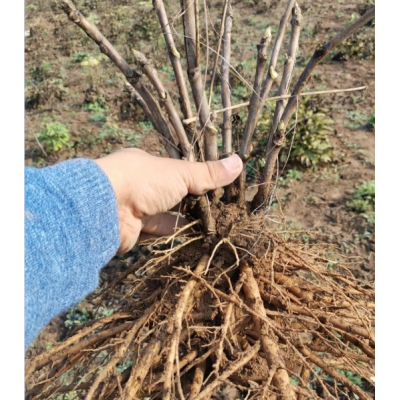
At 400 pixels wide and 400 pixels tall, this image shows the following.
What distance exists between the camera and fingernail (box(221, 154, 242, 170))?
4.40ft

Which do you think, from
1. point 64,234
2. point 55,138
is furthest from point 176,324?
point 55,138

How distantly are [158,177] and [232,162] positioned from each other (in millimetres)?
236

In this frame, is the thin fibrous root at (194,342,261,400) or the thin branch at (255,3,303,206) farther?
the thin branch at (255,3,303,206)

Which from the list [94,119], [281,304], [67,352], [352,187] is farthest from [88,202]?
[94,119]

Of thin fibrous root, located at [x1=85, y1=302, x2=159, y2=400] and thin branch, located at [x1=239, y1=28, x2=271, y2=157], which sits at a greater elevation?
thin branch, located at [x1=239, y1=28, x2=271, y2=157]

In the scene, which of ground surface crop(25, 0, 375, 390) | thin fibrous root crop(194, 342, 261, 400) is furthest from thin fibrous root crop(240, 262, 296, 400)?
ground surface crop(25, 0, 375, 390)

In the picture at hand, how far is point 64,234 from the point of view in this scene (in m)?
1.09

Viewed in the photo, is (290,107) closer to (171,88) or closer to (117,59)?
(117,59)

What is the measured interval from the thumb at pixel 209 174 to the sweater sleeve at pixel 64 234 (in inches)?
9.6

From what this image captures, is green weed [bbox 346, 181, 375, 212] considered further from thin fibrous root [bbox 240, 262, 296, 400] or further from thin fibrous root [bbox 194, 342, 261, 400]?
thin fibrous root [bbox 194, 342, 261, 400]

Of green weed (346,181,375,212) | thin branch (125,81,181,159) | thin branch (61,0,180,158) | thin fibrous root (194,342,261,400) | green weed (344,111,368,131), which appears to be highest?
thin branch (61,0,180,158)

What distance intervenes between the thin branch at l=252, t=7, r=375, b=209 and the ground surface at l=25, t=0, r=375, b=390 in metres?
0.54

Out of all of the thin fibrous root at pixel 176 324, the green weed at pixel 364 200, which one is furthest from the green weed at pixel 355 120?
the thin fibrous root at pixel 176 324

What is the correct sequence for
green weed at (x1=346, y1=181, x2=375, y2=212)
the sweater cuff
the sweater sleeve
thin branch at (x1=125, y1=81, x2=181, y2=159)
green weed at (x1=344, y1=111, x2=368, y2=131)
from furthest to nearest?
green weed at (x1=344, y1=111, x2=368, y2=131), green weed at (x1=346, y1=181, x2=375, y2=212), thin branch at (x1=125, y1=81, x2=181, y2=159), the sweater cuff, the sweater sleeve
